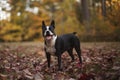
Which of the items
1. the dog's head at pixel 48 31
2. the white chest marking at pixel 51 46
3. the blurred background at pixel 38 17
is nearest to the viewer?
the dog's head at pixel 48 31

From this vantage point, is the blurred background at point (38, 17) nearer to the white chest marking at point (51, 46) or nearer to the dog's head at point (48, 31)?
the white chest marking at point (51, 46)

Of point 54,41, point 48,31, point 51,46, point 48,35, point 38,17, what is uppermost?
point 48,31

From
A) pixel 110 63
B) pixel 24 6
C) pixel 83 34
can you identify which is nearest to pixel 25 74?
pixel 110 63

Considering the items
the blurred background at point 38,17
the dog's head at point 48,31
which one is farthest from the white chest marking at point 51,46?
the blurred background at point 38,17

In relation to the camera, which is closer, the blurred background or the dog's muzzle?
the dog's muzzle

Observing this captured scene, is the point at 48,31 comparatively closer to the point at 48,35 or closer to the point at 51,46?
the point at 48,35

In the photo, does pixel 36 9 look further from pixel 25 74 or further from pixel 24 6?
pixel 25 74

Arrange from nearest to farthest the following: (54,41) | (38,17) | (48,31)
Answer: (48,31)
(54,41)
(38,17)

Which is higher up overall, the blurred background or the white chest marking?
the white chest marking

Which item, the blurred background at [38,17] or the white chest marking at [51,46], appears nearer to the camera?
the white chest marking at [51,46]

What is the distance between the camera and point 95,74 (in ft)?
25.8

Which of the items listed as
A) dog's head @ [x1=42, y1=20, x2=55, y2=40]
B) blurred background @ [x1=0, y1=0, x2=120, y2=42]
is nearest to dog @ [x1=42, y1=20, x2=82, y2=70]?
dog's head @ [x1=42, y1=20, x2=55, y2=40]

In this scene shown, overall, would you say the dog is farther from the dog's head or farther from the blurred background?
the blurred background

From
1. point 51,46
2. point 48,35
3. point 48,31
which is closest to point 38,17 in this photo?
point 51,46
